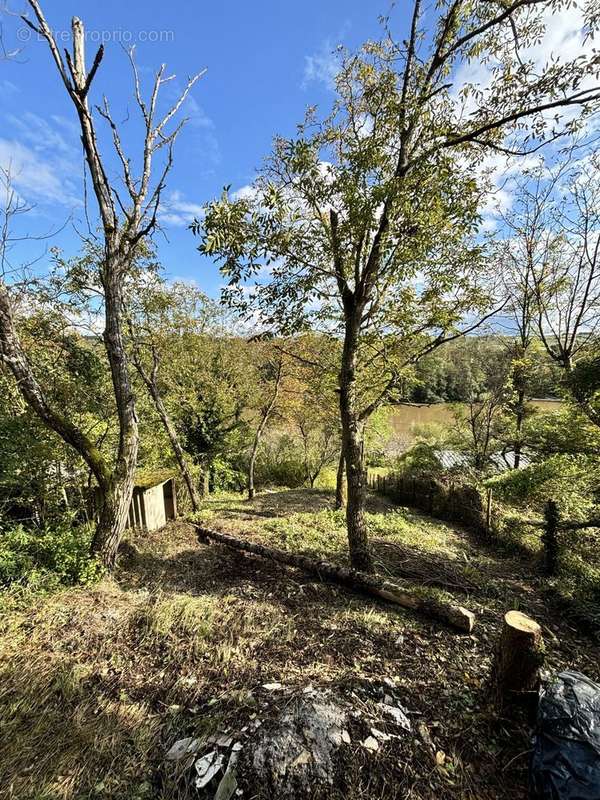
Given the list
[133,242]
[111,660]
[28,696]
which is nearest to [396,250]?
[133,242]

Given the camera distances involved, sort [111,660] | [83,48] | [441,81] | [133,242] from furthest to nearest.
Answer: [133,242]
[83,48]
[441,81]
[111,660]

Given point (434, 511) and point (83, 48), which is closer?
point (83, 48)

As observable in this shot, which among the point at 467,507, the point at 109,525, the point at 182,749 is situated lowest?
the point at 467,507

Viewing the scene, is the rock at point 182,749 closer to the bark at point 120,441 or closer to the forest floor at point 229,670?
the forest floor at point 229,670

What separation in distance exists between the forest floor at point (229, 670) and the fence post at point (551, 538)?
50 cm

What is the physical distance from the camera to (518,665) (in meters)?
2.12

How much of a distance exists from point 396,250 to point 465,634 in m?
3.80

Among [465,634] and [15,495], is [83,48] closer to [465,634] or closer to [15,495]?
[15,495]

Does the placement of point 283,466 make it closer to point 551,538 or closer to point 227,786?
point 551,538

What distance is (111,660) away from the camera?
2500 mm

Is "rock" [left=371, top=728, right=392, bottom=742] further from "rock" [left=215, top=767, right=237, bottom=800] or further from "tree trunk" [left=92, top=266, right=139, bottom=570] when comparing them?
"tree trunk" [left=92, top=266, right=139, bottom=570]

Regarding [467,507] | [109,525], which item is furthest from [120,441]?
[467,507]

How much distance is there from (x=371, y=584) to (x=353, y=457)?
56.5 inches

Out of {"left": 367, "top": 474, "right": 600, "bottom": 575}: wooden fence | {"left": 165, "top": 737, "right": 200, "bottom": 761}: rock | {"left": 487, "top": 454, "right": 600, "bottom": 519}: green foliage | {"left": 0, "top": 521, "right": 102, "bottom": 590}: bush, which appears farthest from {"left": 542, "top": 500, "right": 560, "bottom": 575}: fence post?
{"left": 0, "top": 521, "right": 102, "bottom": 590}: bush
